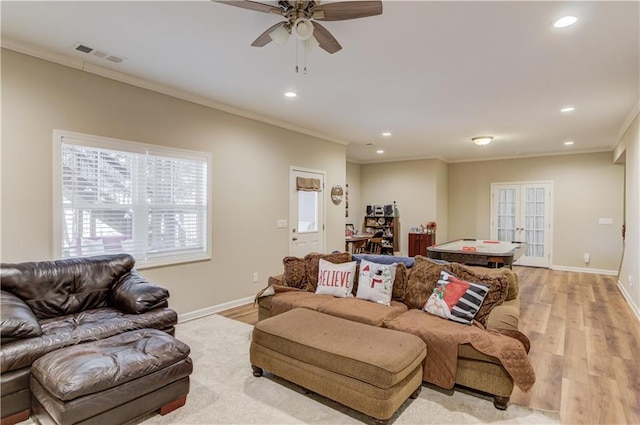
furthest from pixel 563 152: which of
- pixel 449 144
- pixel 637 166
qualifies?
pixel 637 166

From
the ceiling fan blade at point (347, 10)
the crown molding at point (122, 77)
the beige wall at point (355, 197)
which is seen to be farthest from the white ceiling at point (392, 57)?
the beige wall at point (355, 197)

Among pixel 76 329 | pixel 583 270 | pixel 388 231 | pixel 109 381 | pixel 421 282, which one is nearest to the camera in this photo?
pixel 109 381

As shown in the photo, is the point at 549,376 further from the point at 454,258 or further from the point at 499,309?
the point at 454,258

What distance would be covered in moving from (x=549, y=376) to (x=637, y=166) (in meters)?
3.37

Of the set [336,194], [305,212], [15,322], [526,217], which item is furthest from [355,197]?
[15,322]

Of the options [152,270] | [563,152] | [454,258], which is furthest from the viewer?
[563,152]

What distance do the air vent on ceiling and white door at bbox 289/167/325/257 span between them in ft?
9.61

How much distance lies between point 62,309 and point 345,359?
2.39 metres

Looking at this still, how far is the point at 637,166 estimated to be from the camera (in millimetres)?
4449

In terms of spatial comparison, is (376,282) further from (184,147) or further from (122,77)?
(122,77)

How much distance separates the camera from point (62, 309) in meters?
2.84

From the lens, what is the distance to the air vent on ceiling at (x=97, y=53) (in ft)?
9.72

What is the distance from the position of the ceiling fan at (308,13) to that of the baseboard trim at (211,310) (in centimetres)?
320

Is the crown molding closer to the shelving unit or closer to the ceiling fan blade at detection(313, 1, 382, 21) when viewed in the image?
the ceiling fan blade at detection(313, 1, 382, 21)
